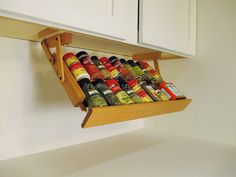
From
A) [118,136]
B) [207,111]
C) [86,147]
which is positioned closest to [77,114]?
[86,147]

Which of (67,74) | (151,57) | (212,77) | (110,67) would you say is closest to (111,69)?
(110,67)

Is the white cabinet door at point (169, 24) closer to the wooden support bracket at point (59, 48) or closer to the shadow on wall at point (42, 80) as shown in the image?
the wooden support bracket at point (59, 48)

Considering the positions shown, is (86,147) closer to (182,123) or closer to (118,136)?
(118,136)

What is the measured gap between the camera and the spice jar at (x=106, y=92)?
77cm

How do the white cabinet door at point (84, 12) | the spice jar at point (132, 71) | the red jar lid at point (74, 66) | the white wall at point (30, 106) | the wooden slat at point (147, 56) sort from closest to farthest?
1. the white cabinet door at point (84, 12)
2. the red jar lid at point (74, 66)
3. the white wall at point (30, 106)
4. the spice jar at point (132, 71)
5. the wooden slat at point (147, 56)

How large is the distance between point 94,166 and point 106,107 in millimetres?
321

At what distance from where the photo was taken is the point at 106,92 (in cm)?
79

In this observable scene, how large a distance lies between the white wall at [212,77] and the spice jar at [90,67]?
2.37 ft

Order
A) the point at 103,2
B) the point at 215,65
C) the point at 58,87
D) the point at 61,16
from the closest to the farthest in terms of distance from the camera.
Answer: the point at 61,16 → the point at 103,2 → the point at 58,87 → the point at 215,65

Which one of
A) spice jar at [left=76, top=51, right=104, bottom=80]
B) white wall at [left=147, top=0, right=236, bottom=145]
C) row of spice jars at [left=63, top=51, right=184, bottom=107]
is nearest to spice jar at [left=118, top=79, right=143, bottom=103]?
row of spice jars at [left=63, top=51, right=184, bottom=107]

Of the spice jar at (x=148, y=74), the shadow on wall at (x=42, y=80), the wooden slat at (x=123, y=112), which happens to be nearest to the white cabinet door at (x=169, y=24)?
the spice jar at (x=148, y=74)

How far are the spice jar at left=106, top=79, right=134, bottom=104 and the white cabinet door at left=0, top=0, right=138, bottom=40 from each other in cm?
18

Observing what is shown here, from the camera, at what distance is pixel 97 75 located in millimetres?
821

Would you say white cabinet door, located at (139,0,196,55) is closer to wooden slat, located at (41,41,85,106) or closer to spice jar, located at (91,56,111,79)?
spice jar, located at (91,56,111,79)
